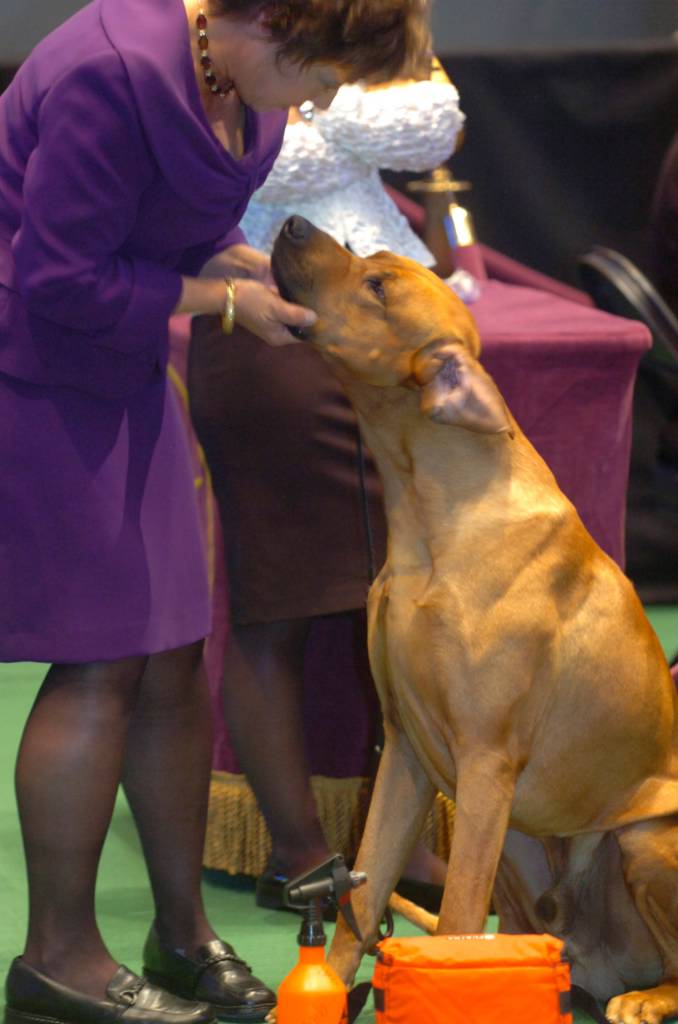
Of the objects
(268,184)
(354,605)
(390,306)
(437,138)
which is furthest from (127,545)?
(437,138)

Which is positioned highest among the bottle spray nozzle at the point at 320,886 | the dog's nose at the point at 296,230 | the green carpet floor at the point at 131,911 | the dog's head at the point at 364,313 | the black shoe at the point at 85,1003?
the dog's nose at the point at 296,230

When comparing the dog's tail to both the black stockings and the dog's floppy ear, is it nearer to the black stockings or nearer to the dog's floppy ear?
the black stockings

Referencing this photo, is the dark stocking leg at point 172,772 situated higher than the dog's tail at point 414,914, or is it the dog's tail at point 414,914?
the dark stocking leg at point 172,772

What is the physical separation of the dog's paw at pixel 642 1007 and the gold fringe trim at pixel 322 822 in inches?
30.6

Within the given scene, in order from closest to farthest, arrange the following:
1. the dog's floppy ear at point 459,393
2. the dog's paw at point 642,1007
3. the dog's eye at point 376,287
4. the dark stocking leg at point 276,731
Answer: the dog's floppy ear at point 459,393, the dog's eye at point 376,287, the dog's paw at point 642,1007, the dark stocking leg at point 276,731

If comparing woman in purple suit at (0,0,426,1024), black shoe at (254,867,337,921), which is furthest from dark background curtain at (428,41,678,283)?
woman in purple suit at (0,0,426,1024)

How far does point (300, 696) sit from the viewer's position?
3.11 m

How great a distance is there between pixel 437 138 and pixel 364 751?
1177 millimetres

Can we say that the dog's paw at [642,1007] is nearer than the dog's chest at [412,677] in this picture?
No

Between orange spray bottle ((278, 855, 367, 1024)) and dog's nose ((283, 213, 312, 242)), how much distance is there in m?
0.85

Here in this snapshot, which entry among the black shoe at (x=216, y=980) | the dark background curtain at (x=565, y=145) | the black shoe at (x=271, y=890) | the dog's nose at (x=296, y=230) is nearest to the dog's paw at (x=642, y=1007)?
the black shoe at (x=216, y=980)

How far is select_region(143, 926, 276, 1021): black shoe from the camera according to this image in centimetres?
262

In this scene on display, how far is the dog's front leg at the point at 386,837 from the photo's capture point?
2.45 metres

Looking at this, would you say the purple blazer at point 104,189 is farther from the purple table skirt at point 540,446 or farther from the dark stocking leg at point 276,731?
the purple table skirt at point 540,446
